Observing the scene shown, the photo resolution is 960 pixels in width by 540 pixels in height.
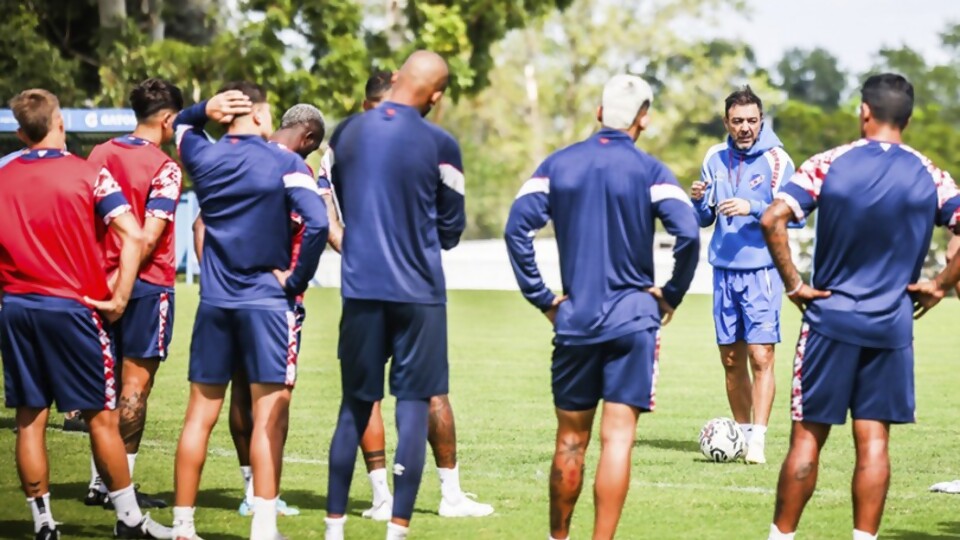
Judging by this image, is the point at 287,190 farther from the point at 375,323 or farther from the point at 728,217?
the point at 728,217

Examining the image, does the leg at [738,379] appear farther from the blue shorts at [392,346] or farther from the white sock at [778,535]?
the blue shorts at [392,346]

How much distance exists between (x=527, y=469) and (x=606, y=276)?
159 inches

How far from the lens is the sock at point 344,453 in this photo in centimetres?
852

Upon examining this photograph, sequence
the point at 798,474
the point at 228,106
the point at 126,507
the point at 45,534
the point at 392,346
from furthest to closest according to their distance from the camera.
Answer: the point at 126,507 → the point at 45,534 → the point at 228,106 → the point at 392,346 → the point at 798,474

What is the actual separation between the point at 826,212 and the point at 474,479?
3.98 metres

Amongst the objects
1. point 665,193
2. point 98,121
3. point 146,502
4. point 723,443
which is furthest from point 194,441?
point 98,121

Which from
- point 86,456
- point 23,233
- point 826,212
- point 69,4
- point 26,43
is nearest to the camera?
point 826,212

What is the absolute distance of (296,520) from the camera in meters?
9.91

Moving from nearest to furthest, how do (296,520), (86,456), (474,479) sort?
(296,520)
(474,479)
(86,456)

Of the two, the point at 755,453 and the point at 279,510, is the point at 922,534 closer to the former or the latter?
the point at 755,453

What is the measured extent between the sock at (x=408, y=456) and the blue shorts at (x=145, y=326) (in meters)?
2.19

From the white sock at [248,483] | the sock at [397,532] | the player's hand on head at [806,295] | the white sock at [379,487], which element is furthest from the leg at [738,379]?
the sock at [397,532]

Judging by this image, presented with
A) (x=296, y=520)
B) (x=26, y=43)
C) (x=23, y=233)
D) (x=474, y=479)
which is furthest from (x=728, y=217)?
(x=26, y=43)

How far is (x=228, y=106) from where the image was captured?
8.81m
